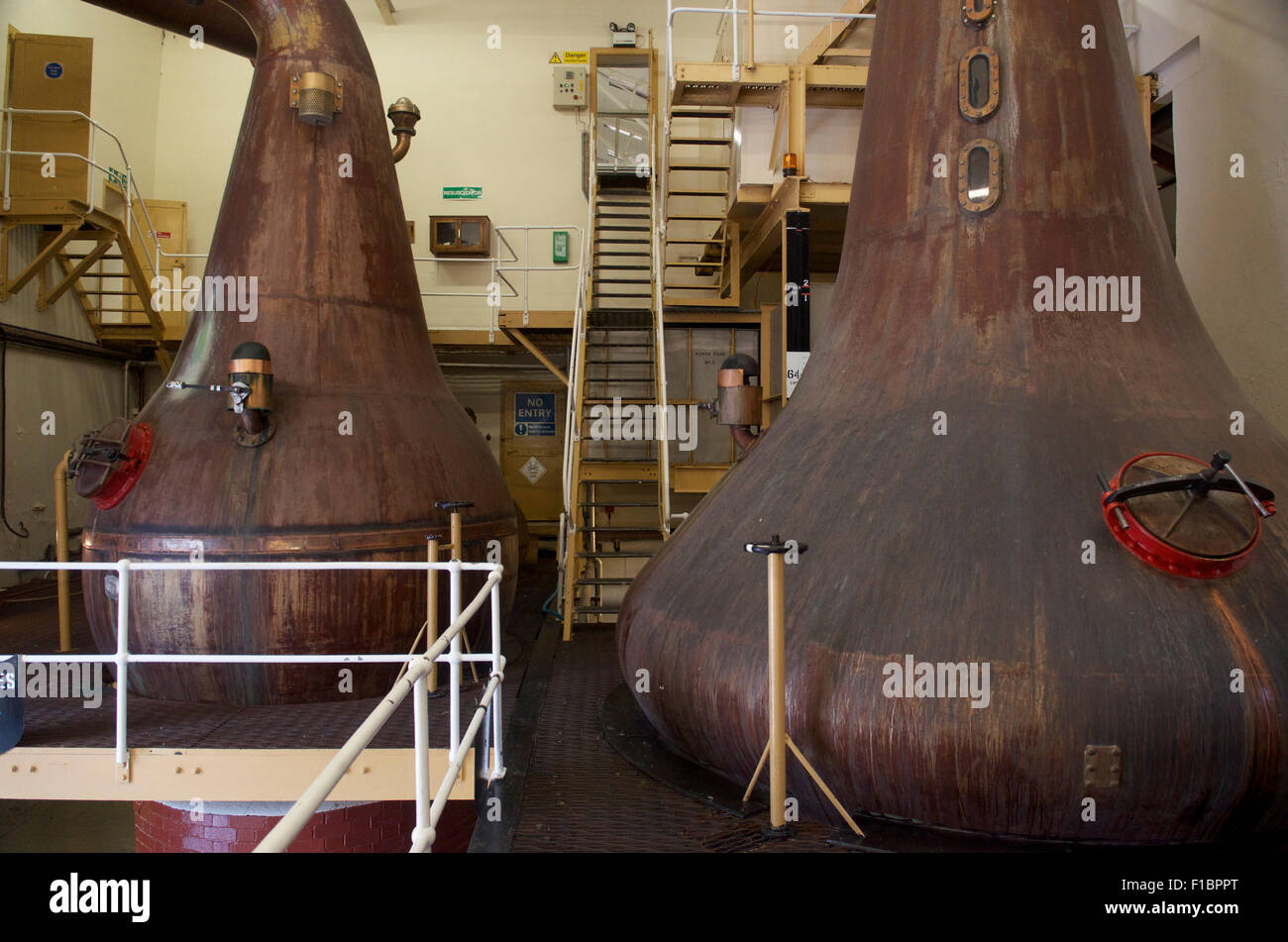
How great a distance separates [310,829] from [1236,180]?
672 cm

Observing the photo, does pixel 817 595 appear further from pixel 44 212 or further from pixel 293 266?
pixel 44 212

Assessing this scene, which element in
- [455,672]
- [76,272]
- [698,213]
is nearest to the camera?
[455,672]

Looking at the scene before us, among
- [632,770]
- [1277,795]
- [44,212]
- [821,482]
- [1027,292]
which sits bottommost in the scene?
[632,770]

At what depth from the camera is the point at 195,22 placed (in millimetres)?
6145

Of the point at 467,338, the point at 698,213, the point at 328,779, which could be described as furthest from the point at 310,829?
the point at 698,213

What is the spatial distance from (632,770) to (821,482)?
1.54 meters

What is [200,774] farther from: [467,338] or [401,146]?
[467,338]

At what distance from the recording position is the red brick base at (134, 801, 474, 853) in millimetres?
4566

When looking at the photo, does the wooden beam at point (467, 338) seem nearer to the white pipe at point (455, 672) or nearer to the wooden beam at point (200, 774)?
the wooden beam at point (200, 774)

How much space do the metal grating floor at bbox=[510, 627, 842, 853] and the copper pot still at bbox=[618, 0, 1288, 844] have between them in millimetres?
257

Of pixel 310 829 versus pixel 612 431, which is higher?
pixel 612 431

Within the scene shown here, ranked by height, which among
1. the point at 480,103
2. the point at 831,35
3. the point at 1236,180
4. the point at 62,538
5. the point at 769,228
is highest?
the point at 480,103

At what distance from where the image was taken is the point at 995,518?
3.07 meters
